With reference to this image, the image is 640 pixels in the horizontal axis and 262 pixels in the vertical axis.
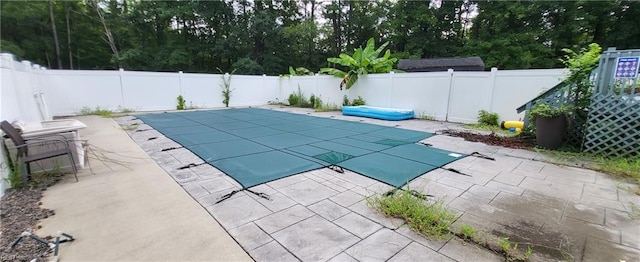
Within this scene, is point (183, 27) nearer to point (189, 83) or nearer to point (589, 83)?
point (189, 83)

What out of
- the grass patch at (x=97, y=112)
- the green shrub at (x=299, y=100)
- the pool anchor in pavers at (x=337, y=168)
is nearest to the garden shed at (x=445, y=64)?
the green shrub at (x=299, y=100)

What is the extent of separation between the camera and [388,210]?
2260 millimetres

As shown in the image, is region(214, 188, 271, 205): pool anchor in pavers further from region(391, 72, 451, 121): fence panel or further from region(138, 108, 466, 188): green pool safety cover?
region(391, 72, 451, 121): fence panel

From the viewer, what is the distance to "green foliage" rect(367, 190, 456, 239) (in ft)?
6.57

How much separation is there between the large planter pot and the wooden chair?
6.90 metres

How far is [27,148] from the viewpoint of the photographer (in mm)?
2932

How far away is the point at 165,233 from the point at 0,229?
1.27 m

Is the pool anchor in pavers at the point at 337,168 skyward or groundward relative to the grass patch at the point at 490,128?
groundward

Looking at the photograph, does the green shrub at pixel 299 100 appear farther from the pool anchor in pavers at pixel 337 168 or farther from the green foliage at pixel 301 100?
the pool anchor in pavers at pixel 337 168

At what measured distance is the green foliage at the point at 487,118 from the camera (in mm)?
6691

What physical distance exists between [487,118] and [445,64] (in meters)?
7.33

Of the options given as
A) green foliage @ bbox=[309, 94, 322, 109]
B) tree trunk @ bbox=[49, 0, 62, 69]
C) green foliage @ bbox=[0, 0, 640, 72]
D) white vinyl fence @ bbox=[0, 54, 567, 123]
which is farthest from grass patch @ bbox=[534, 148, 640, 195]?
tree trunk @ bbox=[49, 0, 62, 69]

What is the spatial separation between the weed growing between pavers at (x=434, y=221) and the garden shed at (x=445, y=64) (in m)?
12.3

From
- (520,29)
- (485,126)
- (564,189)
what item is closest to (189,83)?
(485,126)
